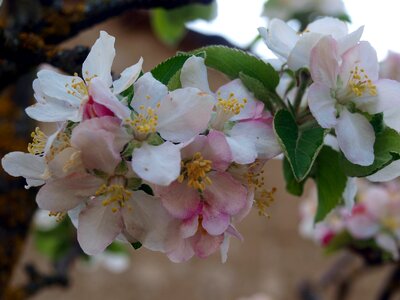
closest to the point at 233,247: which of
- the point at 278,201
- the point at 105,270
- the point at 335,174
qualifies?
the point at 278,201

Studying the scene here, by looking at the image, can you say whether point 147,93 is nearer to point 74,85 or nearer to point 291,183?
point 74,85

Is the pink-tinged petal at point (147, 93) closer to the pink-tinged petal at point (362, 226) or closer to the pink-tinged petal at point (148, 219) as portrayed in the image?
the pink-tinged petal at point (148, 219)

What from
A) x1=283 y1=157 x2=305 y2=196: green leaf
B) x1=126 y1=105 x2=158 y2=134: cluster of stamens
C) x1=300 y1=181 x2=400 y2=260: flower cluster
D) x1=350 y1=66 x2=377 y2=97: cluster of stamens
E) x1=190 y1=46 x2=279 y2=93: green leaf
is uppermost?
x1=350 y1=66 x2=377 y2=97: cluster of stamens

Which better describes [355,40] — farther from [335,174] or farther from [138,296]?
[138,296]

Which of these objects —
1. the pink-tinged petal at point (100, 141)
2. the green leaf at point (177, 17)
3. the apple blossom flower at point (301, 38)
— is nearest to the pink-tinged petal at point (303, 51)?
the apple blossom flower at point (301, 38)

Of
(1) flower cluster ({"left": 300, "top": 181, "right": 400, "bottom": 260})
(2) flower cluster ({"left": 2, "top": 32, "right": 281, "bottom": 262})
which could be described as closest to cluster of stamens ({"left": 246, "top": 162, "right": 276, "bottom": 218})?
(2) flower cluster ({"left": 2, "top": 32, "right": 281, "bottom": 262})

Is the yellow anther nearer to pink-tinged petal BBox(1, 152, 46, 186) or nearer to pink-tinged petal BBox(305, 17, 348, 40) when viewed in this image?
pink-tinged petal BBox(1, 152, 46, 186)

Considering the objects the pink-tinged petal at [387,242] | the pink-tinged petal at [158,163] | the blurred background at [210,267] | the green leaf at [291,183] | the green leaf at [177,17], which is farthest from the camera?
the blurred background at [210,267]

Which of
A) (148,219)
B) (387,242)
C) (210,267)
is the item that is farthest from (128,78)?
(210,267)
